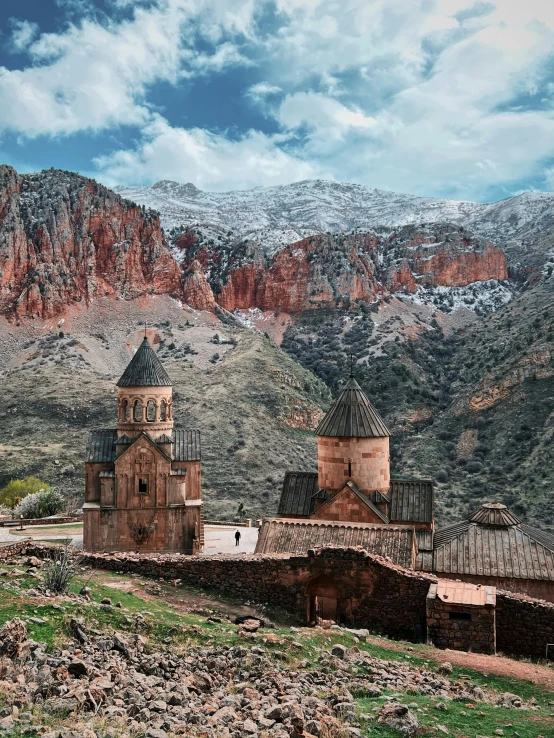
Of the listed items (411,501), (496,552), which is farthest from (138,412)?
(496,552)

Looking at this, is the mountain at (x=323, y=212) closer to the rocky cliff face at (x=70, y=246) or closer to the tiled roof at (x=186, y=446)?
the rocky cliff face at (x=70, y=246)

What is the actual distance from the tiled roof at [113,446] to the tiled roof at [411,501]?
8.28 m

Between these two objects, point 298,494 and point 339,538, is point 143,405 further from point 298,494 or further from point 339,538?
point 339,538

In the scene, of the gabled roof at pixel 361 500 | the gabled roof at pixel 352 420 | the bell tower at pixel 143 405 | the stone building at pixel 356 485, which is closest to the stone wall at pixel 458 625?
the stone building at pixel 356 485

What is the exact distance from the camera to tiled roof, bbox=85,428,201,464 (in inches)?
869

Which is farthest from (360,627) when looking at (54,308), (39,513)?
(54,308)

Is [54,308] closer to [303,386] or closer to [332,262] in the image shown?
[303,386]

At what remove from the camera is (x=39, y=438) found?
143ft

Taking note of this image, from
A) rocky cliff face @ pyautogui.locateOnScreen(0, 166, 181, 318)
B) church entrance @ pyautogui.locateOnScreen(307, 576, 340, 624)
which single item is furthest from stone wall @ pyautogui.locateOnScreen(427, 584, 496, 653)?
rocky cliff face @ pyautogui.locateOnScreen(0, 166, 181, 318)

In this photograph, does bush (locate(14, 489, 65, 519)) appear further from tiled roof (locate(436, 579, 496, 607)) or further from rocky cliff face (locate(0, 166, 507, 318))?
rocky cliff face (locate(0, 166, 507, 318))

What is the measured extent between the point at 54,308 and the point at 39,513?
4352cm

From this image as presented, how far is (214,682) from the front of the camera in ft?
22.1

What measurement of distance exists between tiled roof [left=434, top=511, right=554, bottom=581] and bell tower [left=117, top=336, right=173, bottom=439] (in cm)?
1094

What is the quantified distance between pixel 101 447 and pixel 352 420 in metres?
10.0
